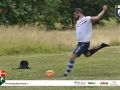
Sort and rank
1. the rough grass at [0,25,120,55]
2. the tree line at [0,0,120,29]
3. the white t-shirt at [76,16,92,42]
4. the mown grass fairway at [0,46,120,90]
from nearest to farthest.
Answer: the mown grass fairway at [0,46,120,90] < the white t-shirt at [76,16,92,42] < the rough grass at [0,25,120,55] < the tree line at [0,0,120,29]

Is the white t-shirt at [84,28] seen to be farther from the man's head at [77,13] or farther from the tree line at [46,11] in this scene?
the tree line at [46,11]

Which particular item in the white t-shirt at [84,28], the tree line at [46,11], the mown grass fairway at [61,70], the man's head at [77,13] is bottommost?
the tree line at [46,11]

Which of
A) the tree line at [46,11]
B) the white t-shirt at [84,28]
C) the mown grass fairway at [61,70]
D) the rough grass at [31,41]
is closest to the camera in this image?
the mown grass fairway at [61,70]

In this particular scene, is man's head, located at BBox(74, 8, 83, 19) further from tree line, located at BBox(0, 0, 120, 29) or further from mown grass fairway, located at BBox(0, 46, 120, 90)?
tree line, located at BBox(0, 0, 120, 29)

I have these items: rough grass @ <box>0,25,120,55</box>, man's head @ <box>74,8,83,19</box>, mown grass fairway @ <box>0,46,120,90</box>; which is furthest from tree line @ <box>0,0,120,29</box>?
man's head @ <box>74,8,83,19</box>

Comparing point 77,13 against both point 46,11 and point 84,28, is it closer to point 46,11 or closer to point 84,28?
point 84,28

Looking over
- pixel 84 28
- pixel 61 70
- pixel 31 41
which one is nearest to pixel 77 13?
pixel 84 28

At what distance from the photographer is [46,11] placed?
3962 centimetres

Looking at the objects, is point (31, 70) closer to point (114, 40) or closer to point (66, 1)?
point (114, 40)

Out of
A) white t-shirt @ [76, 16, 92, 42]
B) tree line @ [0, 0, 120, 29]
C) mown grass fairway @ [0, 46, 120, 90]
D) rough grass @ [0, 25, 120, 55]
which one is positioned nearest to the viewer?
mown grass fairway @ [0, 46, 120, 90]

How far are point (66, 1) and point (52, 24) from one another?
5180 millimetres

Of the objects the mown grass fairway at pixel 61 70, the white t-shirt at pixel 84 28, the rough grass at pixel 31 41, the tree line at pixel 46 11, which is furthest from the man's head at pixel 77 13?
the tree line at pixel 46 11

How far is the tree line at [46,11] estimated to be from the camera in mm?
32838

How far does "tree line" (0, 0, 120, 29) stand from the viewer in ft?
108
